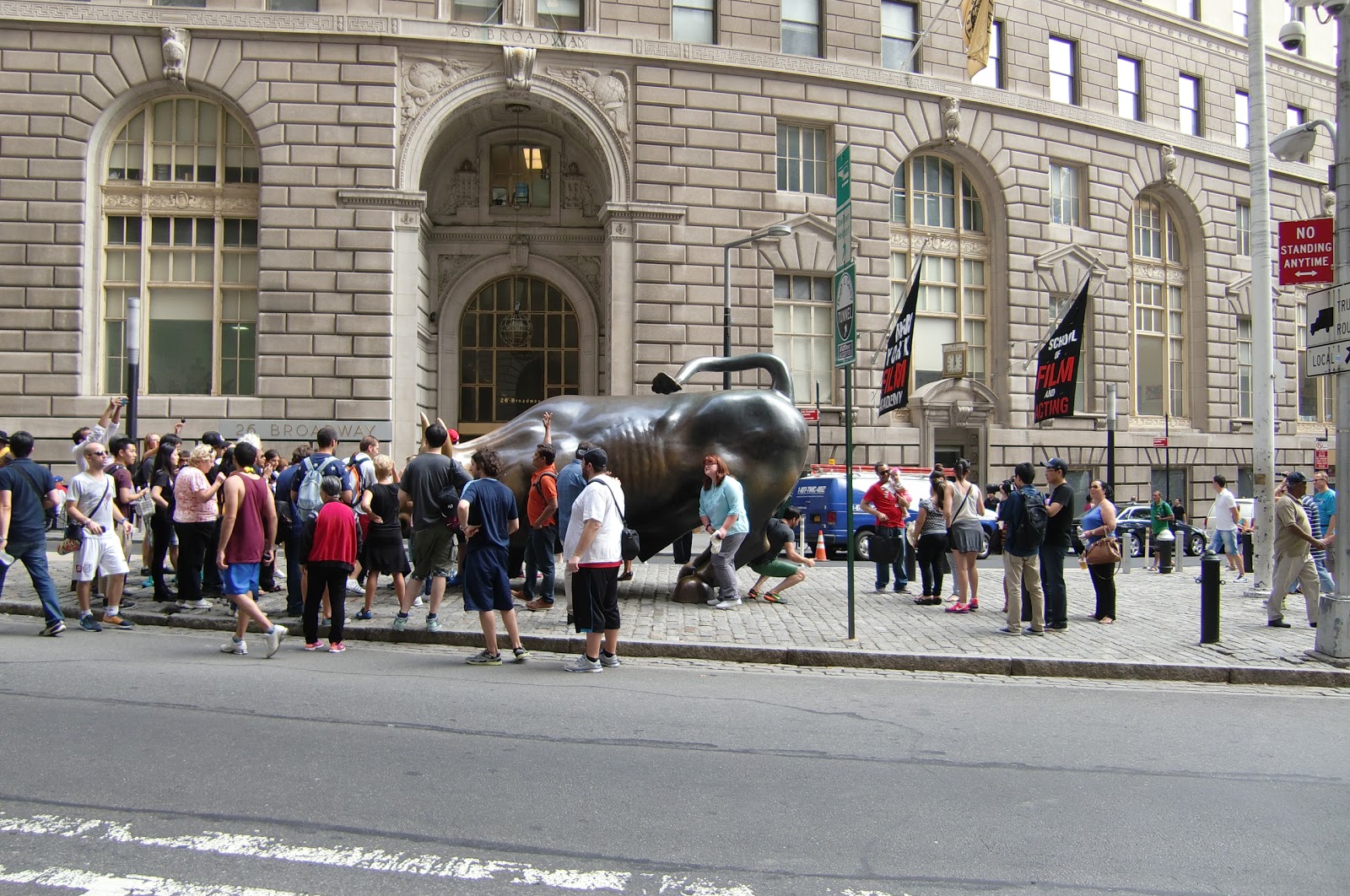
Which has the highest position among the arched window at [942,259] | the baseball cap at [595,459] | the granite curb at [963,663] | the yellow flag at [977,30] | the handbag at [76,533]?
the yellow flag at [977,30]

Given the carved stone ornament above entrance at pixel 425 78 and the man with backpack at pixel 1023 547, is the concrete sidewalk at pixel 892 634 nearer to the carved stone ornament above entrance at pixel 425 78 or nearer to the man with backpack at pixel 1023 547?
the man with backpack at pixel 1023 547

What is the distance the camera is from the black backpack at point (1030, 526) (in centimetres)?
1026

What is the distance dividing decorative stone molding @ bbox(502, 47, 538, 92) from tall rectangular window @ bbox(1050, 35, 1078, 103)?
15188 mm

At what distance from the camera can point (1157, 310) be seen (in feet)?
104

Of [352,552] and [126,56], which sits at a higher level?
[126,56]

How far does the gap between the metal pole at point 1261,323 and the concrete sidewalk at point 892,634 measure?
1.48 meters

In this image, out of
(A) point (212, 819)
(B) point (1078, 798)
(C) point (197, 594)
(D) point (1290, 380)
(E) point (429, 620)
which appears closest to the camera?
(A) point (212, 819)

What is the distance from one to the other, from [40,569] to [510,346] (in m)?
18.1

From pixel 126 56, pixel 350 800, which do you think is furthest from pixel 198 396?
pixel 350 800

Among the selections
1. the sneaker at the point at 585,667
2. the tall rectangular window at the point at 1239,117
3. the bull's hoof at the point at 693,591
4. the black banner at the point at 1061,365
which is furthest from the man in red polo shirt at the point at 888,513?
the tall rectangular window at the point at 1239,117

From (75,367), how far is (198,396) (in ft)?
8.60

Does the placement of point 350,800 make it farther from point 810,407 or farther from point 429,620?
point 810,407

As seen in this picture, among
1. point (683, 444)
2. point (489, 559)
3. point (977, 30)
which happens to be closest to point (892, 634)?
point (683, 444)

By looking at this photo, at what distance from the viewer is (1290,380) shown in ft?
110
